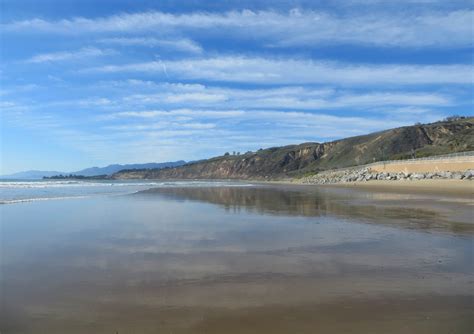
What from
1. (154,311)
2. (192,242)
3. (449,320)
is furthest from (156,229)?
(449,320)

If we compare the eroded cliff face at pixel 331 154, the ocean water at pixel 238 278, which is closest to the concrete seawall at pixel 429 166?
the eroded cliff face at pixel 331 154

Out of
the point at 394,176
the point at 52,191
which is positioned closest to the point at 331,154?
the point at 394,176

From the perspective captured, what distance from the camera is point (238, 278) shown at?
7.31 m

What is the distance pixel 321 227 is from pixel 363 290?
706 cm

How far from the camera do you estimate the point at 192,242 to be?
11039mm

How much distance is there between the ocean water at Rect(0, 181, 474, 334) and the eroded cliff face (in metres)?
73.2

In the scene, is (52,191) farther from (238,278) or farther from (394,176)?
(394,176)

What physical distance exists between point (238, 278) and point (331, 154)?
129822 millimetres

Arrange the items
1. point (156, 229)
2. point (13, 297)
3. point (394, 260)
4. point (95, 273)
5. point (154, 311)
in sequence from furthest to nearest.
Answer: point (156, 229) < point (394, 260) < point (95, 273) < point (13, 297) < point (154, 311)

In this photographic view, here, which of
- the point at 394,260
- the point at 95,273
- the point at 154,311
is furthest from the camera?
the point at 394,260

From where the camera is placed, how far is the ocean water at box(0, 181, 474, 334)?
527 cm

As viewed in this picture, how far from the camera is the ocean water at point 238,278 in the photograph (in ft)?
17.3

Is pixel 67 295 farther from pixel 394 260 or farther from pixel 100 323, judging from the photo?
pixel 394 260

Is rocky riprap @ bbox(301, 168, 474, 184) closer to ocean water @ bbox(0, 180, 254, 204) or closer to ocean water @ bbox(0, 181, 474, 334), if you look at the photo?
ocean water @ bbox(0, 181, 474, 334)
